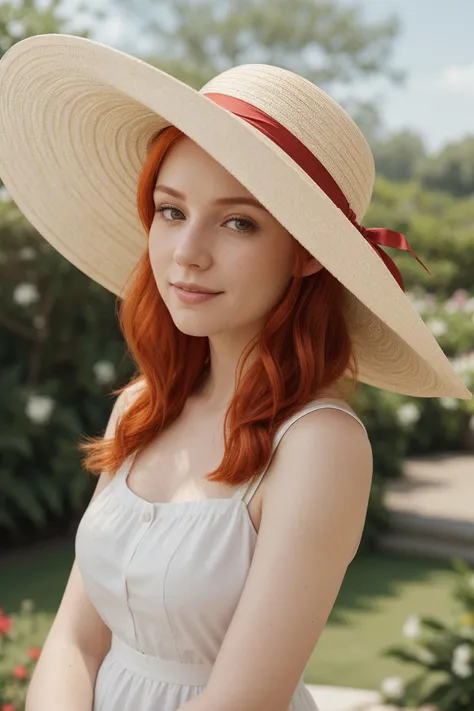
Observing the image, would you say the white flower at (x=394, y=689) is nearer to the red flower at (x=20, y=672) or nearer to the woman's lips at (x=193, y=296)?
the red flower at (x=20, y=672)

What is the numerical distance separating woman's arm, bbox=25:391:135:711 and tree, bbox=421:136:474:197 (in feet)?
214

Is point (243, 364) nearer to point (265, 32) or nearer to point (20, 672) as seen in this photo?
Answer: point (20, 672)

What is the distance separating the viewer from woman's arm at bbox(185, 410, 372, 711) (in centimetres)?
139

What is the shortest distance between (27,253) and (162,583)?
4050 mm

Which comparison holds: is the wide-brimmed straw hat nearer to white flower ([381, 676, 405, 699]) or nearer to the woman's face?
the woman's face

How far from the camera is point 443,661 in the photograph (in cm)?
345

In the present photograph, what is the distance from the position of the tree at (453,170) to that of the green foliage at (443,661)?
208 feet

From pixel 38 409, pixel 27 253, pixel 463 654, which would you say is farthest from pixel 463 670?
pixel 27 253

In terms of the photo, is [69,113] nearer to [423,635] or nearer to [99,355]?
[423,635]

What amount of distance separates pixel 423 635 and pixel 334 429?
2.30 metres

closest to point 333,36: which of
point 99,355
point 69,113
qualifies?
point 99,355

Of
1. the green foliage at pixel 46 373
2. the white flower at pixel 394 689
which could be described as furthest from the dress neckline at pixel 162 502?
the green foliage at pixel 46 373

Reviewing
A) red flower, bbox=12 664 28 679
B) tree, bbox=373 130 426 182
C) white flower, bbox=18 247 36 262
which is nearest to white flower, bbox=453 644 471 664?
red flower, bbox=12 664 28 679

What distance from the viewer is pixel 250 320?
5.30 feet
